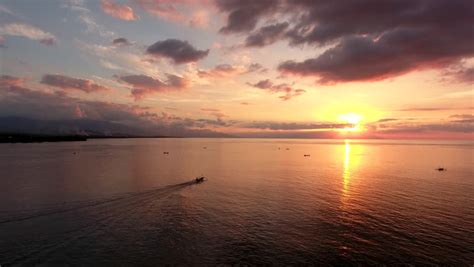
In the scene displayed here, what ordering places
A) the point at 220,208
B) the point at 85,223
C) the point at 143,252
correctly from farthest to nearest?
the point at 220,208 → the point at 85,223 → the point at 143,252

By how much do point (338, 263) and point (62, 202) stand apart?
2090 inches

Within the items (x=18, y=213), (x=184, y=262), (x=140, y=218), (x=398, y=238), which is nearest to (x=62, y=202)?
(x=18, y=213)

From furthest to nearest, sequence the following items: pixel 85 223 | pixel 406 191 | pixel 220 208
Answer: pixel 406 191 → pixel 220 208 → pixel 85 223

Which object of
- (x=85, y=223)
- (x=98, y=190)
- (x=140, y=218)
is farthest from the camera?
(x=98, y=190)

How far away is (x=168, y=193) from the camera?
233 ft

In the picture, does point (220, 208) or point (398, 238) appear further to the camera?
point (220, 208)

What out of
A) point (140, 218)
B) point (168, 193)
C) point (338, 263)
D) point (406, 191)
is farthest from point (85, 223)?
point (406, 191)

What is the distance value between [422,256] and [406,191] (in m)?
44.9

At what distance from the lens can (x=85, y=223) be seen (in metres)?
46.0

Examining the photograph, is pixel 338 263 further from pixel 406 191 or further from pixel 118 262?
pixel 406 191

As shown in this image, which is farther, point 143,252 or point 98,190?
point 98,190

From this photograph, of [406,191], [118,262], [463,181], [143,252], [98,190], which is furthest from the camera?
[463,181]

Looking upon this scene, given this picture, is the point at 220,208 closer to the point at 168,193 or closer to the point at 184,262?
the point at 168,193

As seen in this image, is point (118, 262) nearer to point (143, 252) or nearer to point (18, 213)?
point (143, 252)
